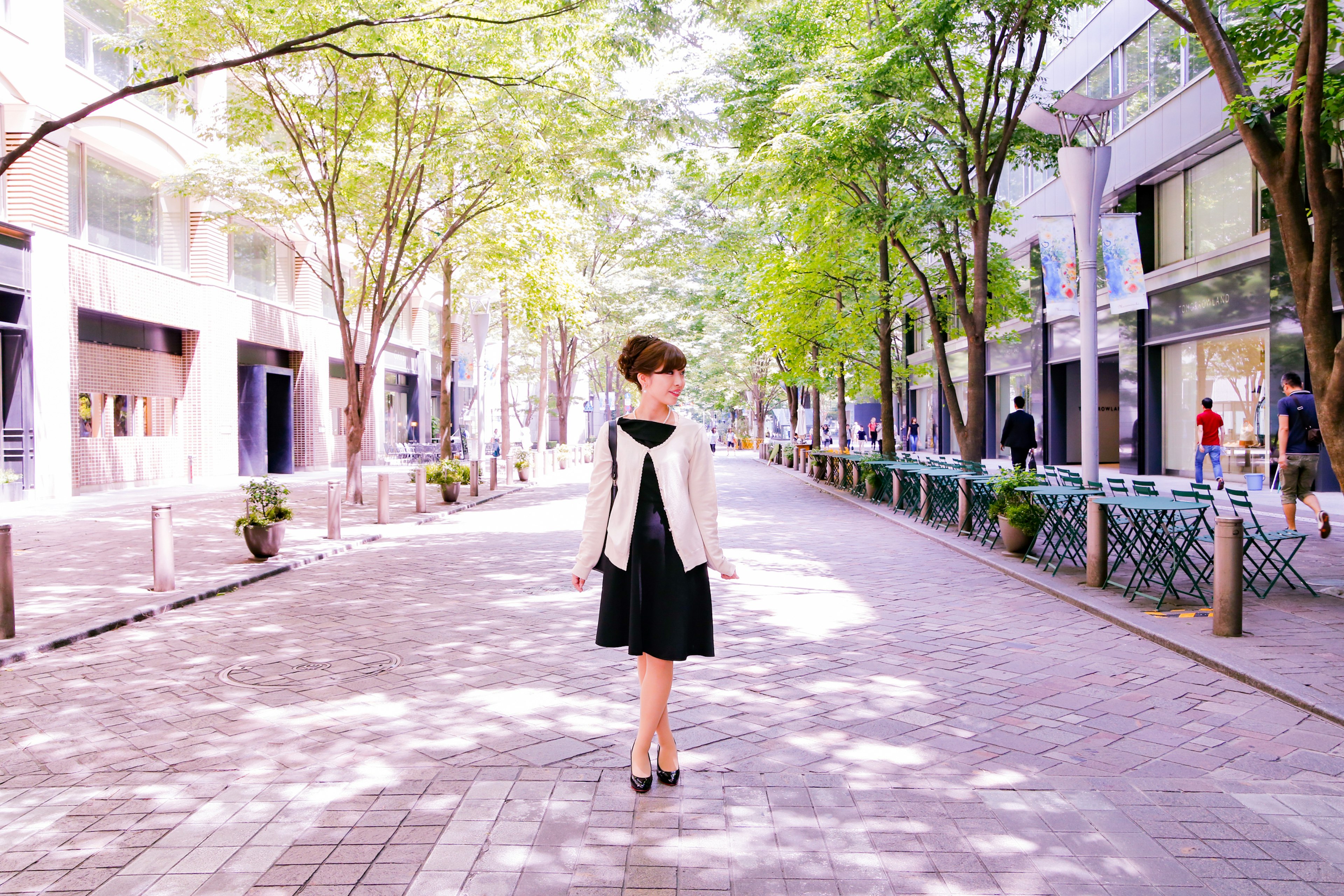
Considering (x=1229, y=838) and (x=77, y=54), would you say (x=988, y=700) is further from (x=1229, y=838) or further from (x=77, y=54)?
(x=77, y=54)

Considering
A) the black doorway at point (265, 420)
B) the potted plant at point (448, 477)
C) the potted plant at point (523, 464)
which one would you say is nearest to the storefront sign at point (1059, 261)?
the potted plant at point (448, 477)

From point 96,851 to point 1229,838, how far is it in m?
4.15

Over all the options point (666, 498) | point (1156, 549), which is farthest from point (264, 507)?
point (1156, 549)

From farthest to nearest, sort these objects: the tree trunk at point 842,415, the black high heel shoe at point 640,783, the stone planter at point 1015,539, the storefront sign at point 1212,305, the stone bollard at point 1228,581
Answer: the tree trunk at point 842,415 → the storefront sign at point 1212,305 → the stone planter at point 1015,539 → the stone bollard at point 1228,581 → the black high heel shoe at point 640,783

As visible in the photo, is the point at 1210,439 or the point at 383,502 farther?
the point at 1210,439

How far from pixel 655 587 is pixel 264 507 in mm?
8760

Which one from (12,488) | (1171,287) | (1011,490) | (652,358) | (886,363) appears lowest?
(12,488)

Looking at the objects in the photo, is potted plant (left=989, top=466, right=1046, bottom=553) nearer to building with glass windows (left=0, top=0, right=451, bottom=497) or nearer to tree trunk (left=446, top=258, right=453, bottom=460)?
building with glass windows (left=0, top=0, right=451, bottom=497)

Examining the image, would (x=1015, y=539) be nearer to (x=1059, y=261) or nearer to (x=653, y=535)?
(x=653, y=535)

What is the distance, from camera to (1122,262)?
62.3ft

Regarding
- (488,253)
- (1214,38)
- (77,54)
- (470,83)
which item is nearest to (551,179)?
(470,83)

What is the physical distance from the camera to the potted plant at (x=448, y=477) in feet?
64.5

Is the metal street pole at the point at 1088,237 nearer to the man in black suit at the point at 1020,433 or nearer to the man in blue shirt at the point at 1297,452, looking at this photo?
the man in blue shirt at the point at 1297,452

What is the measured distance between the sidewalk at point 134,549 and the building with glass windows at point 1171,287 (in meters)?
14.0
